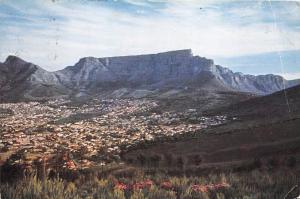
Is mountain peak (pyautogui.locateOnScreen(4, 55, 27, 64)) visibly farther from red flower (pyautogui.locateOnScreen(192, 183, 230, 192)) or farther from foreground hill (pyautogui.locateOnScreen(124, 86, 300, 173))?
red flower (pyautogui.locateOnScreen(192, 183, 230, 192))

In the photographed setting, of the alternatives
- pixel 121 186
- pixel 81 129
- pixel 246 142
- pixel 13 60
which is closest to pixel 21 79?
pixel 13 60

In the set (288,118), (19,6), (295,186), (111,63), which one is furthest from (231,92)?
(19,6)

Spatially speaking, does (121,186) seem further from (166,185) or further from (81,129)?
(81,129)

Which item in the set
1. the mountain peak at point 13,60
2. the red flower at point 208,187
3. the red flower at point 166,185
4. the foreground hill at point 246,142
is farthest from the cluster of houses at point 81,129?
the red flower at point 208,187

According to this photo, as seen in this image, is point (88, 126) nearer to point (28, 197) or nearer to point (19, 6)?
point (28, 197)

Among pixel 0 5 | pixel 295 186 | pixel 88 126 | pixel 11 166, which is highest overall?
pixel 0 5

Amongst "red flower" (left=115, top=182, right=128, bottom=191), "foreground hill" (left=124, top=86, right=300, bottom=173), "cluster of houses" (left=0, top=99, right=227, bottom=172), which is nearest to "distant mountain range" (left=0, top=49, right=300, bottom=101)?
"cluster of houses" (left=0, top=99, right=227, bottom=172)

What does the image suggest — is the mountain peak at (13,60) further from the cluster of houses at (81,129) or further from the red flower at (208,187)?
the red flower at (208,187)
